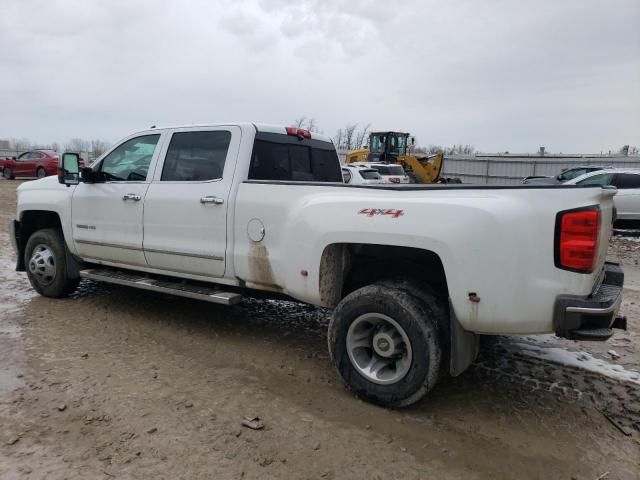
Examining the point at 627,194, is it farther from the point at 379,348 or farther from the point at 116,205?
the point at 116,205

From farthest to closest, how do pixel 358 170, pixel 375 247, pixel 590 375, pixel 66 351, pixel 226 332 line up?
pixel 358 170, pixel 226 332, pixel 66 351, pixel 590 375, pixel 375 247

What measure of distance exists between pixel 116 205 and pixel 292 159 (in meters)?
1.88

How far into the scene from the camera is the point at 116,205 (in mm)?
5125

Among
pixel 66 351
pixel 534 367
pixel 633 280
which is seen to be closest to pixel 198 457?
pixel 66 351

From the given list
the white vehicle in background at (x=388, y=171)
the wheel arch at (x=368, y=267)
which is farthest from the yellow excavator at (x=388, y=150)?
the wheel arch at (x=368, y=267)

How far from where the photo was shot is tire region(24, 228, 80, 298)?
5758mm

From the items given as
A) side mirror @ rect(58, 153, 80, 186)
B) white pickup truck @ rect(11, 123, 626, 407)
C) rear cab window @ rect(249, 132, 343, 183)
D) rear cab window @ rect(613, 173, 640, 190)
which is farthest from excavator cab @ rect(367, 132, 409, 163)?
side mirror @ rect(58, 153, 80, 186)

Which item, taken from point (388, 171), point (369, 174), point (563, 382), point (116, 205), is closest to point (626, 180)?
point (369, 174)

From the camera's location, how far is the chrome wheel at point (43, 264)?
5.81 meters

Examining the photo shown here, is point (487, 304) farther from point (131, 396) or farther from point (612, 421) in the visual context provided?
point (131, 396)

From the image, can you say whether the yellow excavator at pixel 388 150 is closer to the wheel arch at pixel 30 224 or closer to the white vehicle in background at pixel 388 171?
the white vehicle in background at pixel 388 171

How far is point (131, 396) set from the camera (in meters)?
3.55

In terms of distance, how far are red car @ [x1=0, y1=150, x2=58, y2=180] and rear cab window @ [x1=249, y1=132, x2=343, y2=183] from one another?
76.4ft

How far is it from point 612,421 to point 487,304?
51.8 inches
